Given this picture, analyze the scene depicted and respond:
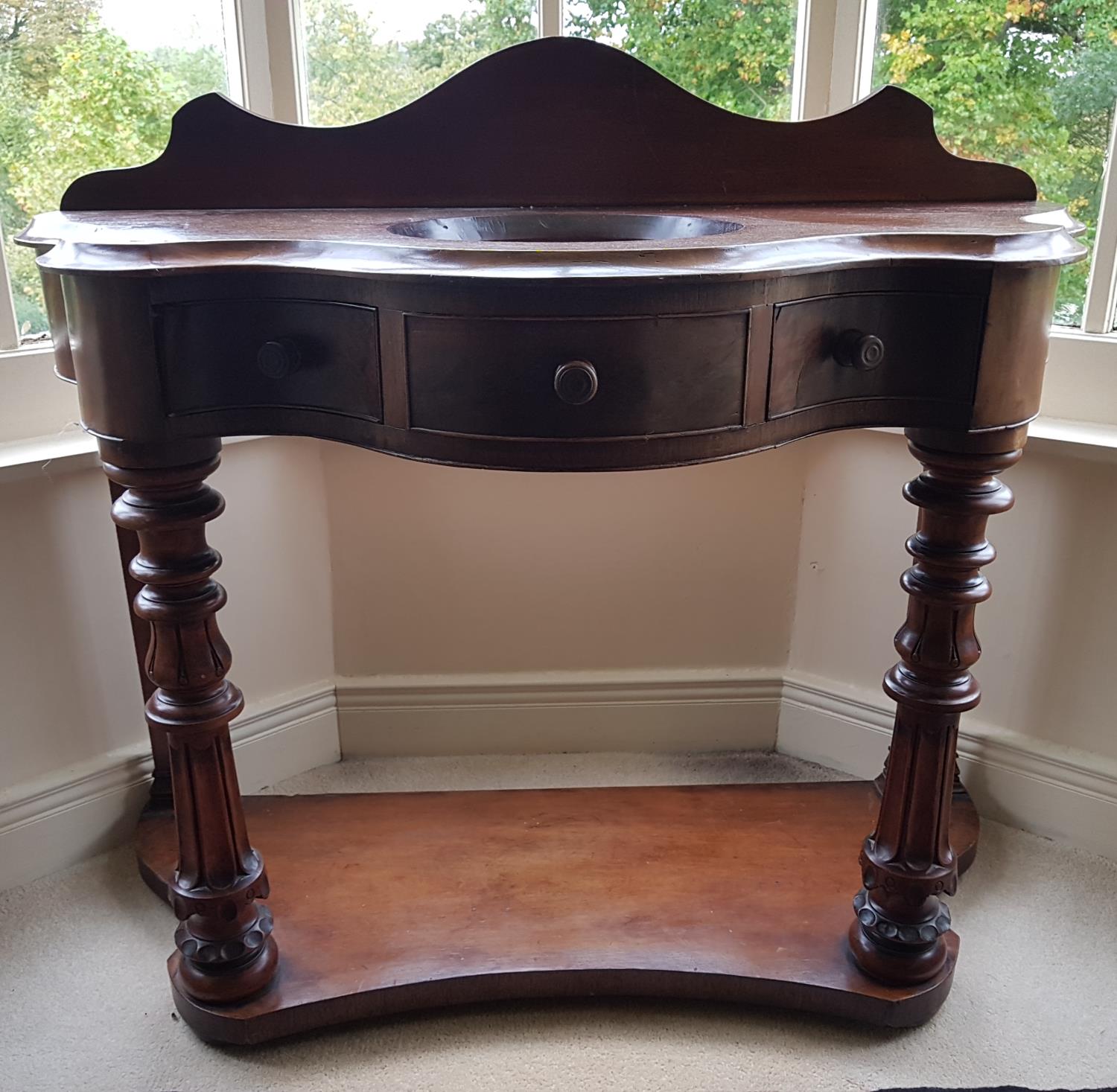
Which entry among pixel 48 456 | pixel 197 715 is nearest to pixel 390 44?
pixel 48 456

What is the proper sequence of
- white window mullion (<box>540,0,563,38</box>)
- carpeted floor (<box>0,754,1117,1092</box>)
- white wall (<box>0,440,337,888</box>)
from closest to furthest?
1. carpeted floor (<box>0,754,1117,1092</box>)
2. white wall (<box>0,440,337,888</box>)
3. white window mullion (<box>540,0,563,38</box>)

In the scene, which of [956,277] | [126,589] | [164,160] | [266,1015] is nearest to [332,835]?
[266,1015]

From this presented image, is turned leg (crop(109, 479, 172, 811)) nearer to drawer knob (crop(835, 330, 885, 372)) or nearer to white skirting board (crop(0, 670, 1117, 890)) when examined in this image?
white skirting board (crop(0, 670, 1117, 890))

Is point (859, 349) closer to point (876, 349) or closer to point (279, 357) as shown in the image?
point (876, 349)

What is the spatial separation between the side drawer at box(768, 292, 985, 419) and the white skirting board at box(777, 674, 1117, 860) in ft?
2.49

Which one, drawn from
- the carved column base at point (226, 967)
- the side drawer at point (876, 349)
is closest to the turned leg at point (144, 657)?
the carved column base at point (226, 967)

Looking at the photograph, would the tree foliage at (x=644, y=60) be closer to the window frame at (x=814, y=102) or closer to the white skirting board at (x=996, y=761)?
the window frame at (x=814, y=102)

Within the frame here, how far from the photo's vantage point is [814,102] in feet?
5.16

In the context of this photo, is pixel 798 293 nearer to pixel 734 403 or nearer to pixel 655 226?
pixel 734 403

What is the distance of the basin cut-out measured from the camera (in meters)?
1.25

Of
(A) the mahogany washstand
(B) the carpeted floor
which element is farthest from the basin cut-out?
(B) the carpeted floor

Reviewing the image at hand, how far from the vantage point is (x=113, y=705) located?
1537mm

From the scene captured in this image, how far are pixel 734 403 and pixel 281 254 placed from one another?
40 centimetres

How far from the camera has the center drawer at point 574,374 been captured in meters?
0.88
